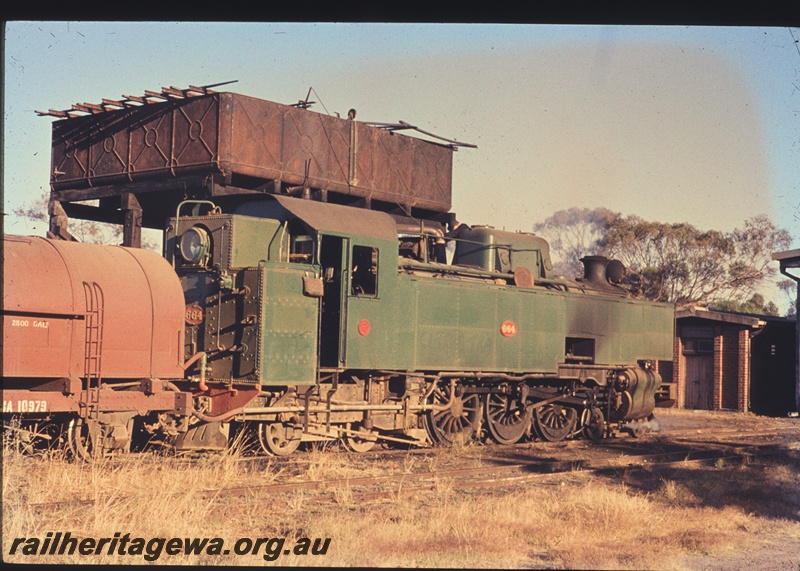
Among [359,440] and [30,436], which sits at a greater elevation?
[30,436]

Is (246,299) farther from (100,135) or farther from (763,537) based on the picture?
(100,135)

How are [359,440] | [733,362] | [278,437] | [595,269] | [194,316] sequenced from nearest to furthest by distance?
[194,316]
[278,437]
[359,440]
[595,269]
[733,362]

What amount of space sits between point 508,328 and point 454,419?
1.99 m

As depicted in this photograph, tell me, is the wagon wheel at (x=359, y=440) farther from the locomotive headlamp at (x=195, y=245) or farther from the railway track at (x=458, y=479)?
the locomotive headlamp at (x=195, y=245)

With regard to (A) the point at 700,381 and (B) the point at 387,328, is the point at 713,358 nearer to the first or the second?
(A) the point at 700,381

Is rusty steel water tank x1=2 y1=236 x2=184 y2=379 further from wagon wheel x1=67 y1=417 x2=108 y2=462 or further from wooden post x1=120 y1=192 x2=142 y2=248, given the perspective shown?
wooden post x1=120 y1=192 x2=142 y2=248

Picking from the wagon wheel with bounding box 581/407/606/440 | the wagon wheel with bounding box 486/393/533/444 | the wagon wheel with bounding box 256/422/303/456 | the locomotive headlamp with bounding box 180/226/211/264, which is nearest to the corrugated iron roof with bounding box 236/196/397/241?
Result: the locomotive headlamp with bounding box 180/226/211/264

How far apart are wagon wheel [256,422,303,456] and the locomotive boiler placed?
2 cm

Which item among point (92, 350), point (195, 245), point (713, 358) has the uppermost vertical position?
point (195, 245)

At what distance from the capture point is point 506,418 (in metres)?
18.8

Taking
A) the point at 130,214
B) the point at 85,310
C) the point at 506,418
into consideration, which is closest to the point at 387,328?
the point at 506,418

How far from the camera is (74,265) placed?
11391 mm

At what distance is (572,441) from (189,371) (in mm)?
9307

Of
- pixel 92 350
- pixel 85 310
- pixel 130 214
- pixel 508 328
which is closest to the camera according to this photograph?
pixel 85 310
